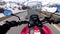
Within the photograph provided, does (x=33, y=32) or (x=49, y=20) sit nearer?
(x=33, y=32)

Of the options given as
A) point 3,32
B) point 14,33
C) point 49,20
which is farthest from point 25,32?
point 14,33

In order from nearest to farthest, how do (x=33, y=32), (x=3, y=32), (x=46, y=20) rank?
(x=33, y=32)
(x=3, y=32)
(x=46, y=20)

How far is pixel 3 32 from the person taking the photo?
9.23ft

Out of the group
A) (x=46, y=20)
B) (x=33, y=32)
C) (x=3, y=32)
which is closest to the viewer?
(x=33, y=32)

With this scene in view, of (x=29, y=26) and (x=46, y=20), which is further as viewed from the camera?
(x=46, y=20)

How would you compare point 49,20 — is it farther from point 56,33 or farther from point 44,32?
point 56,33

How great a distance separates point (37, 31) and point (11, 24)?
47 cm

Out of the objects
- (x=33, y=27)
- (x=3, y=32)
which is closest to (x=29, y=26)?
(x=33, y=27)

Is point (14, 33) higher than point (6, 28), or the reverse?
point (6, 28)

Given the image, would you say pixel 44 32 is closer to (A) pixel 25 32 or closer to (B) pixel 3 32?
(A) pixel 25 32

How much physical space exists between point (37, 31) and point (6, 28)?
0.48 meters

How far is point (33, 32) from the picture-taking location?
2598 millimetres

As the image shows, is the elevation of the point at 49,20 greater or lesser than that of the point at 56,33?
greater

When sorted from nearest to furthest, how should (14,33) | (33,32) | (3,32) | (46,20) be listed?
(33,32), (3,32), (46,20), (14,33)
